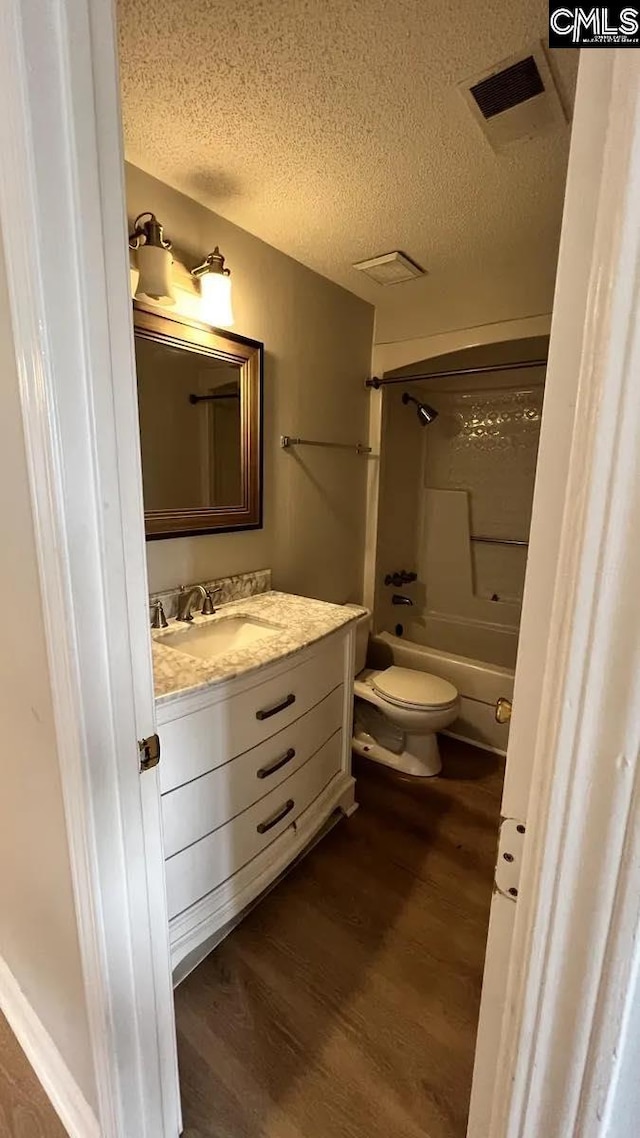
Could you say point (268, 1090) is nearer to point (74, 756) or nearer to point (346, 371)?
point (74, 756)

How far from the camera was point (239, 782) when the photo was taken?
4.40ft

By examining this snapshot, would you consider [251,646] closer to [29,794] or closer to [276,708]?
[276,708]

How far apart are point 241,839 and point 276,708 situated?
385 millimetres

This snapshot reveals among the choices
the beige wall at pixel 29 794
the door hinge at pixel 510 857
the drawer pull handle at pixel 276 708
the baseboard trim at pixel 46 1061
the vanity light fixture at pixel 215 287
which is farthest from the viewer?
the vanity light fixture at pixel 215 287

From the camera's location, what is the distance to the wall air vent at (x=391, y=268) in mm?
1986

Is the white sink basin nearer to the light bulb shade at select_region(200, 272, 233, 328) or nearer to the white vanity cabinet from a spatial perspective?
the white vanity cabinet

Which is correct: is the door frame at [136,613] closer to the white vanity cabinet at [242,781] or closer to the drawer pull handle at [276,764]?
the white vanity cabinet at [242,781]

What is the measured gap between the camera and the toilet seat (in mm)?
2078

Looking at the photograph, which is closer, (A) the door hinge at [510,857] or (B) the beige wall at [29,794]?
(A) the door hinge at [510,857]

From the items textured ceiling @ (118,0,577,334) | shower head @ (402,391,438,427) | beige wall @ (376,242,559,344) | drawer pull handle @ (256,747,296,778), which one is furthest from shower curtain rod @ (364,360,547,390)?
drawer pull handle @ (256,747,296,778)

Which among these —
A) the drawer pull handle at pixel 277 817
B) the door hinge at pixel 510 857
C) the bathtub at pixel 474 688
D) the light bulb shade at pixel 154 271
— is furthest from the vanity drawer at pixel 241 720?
the light bulb shade at pixel 154 271

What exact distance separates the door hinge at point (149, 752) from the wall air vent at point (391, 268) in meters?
2.05

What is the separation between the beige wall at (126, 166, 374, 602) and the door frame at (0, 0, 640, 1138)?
0.94 m

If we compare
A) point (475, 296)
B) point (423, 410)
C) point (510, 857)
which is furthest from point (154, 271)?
point (423, 410)
